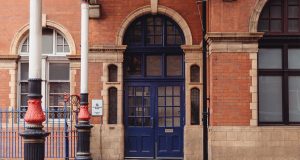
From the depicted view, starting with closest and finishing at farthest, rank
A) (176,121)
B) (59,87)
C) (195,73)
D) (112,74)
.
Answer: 1. (195,73)
2. (112,74)
3. (176,121)
4. (59,87)

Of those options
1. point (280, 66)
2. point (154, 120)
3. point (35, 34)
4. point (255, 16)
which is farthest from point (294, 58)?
point (35, 34)

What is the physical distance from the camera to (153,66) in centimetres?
1912

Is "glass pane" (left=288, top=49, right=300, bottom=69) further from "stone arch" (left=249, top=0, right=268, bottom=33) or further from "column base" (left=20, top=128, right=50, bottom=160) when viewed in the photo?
"column base" (left=20, top=128, right=50, bottom=160)


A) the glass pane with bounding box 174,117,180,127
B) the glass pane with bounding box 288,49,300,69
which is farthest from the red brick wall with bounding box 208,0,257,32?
the glass pane with bounding box 174,117,180,127

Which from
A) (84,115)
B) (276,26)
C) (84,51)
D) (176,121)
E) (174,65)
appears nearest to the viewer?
(84,115)

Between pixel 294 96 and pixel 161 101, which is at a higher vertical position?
pixel 294 96

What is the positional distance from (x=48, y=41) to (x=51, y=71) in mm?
1057

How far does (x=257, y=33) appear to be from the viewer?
52.1 ft

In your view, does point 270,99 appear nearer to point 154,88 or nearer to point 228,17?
point 228,17

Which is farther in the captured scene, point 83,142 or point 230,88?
point 230,88

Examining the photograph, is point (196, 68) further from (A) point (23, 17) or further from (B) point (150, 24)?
(A) point (23, 17)

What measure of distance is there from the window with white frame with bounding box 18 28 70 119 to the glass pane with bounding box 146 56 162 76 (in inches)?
111

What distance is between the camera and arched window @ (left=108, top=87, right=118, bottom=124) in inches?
736

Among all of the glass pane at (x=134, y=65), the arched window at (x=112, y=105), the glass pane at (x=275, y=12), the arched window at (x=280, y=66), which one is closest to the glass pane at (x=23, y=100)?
the arched window at (x=112, y=105)
